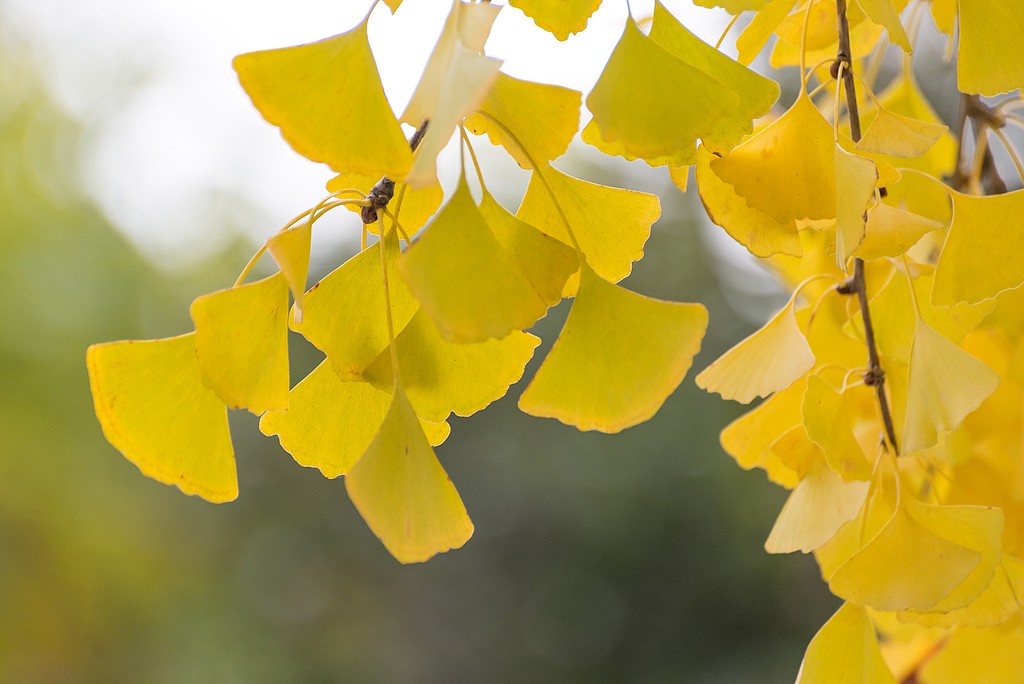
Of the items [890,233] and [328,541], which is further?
[328,541]

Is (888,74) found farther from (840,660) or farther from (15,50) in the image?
(15,50)

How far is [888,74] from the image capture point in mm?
1574

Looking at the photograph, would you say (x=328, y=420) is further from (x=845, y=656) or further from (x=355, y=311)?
(x=845, y=656)

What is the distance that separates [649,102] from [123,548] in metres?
2.30

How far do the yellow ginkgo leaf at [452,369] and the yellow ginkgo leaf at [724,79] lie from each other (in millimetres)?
59

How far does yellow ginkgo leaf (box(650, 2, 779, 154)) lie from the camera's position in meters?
0.17

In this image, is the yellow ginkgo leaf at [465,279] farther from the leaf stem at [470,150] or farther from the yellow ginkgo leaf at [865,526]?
the yellow ginkgo leaf at [865,526]

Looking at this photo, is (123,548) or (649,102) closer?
(649,102)

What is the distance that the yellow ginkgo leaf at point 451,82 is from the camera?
4.7 inches

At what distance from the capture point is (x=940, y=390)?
0.66 feet

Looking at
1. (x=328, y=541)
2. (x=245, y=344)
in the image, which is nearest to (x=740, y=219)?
(x=245, y=344)

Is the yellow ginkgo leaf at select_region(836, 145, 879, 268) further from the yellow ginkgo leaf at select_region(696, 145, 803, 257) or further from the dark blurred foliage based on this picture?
the dark blurred foliage

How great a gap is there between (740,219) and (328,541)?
2166 millimetres

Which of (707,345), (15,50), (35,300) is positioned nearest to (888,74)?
(707,345)
